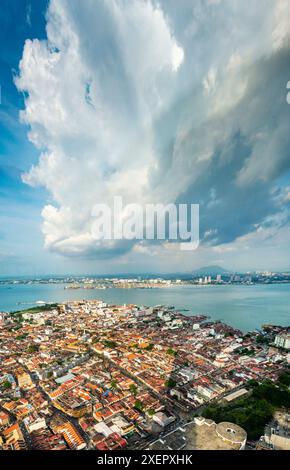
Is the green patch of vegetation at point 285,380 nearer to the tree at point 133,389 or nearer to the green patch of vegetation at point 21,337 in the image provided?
the tree at point 133,389

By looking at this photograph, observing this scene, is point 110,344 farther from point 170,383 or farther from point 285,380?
point 285,380

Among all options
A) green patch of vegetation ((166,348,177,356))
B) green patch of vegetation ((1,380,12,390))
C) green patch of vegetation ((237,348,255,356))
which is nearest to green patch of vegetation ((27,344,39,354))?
green patch of vegetation ((1,380,12,390))

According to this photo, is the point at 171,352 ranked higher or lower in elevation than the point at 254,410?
lower

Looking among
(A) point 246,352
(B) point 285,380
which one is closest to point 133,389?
(B) point 285,380

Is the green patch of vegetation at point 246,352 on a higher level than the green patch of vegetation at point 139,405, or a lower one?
lower

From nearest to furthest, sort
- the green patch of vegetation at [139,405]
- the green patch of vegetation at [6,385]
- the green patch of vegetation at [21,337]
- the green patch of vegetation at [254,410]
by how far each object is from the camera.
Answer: the green patch of vegetation at [254,410] → the green patch of vegetation at [139,405] → the green patch of vegetation at [6,385] → the green patch of vegetation at [21,337]

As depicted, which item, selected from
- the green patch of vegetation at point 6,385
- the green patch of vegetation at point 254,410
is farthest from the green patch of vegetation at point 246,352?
the green patch of vegetation at point 6,385

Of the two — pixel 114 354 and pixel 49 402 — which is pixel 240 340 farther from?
pixel 49 402

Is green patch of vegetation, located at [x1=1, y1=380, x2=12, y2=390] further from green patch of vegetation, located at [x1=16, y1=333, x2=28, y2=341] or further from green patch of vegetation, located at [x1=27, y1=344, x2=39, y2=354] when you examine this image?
green patch of vegetation, located at [x1=16, y1=333, x2=28, y2=341]
